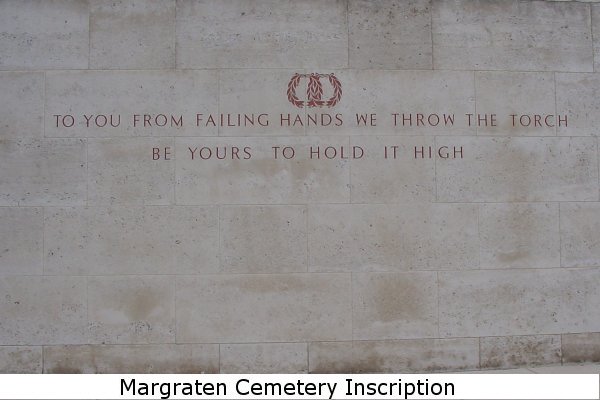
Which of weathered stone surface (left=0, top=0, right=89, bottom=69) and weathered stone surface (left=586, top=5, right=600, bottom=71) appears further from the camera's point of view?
weathered stone surface (left=586, top=5, right=600, bottom=71)

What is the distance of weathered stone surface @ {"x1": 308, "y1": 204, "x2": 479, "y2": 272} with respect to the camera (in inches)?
326

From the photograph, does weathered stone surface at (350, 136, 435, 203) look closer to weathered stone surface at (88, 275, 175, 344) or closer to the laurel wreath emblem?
the laurel wreath emblem

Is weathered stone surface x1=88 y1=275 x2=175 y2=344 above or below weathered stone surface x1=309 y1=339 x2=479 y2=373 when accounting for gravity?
above

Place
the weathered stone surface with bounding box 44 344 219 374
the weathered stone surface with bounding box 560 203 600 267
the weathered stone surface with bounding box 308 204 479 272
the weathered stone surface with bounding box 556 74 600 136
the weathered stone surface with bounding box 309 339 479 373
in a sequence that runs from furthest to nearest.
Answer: the weathered stone surface with bounding box 556 74 600 136 → the weathered stone surface with bounding box 560 203 600 267 → the weathered stone surface with bounding box 308 204 479 272 → the weathered stone surface with bounding box 309 339 479 373 → the weathered stone surface with bounding box 44 344 219 374

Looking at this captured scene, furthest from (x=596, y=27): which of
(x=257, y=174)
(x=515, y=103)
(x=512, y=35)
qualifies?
(x=257, y=174)

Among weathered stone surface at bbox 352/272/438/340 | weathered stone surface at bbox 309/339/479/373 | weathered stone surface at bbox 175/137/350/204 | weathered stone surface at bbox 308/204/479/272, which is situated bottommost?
weathered stone surface at bbox 309/339/479/373

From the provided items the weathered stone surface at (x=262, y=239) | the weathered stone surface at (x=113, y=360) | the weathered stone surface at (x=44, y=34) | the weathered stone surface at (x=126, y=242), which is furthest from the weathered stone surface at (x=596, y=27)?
the weathered stone surface at (x=44, y=34)

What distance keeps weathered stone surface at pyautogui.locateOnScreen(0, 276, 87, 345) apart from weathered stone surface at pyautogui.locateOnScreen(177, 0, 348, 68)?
3425 mm

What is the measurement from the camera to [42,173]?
826 centimetres

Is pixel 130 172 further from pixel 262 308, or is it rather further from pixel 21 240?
pixel 262 308

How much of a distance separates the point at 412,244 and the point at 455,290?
33.9 inches

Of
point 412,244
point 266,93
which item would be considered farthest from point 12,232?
point 412,244

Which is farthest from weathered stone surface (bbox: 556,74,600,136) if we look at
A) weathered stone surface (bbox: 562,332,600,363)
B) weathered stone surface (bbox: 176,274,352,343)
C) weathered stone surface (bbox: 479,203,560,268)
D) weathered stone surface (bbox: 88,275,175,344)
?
weathered stone surface (bbox: 88,275,175,344)

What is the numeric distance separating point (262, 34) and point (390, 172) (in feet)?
8.59
